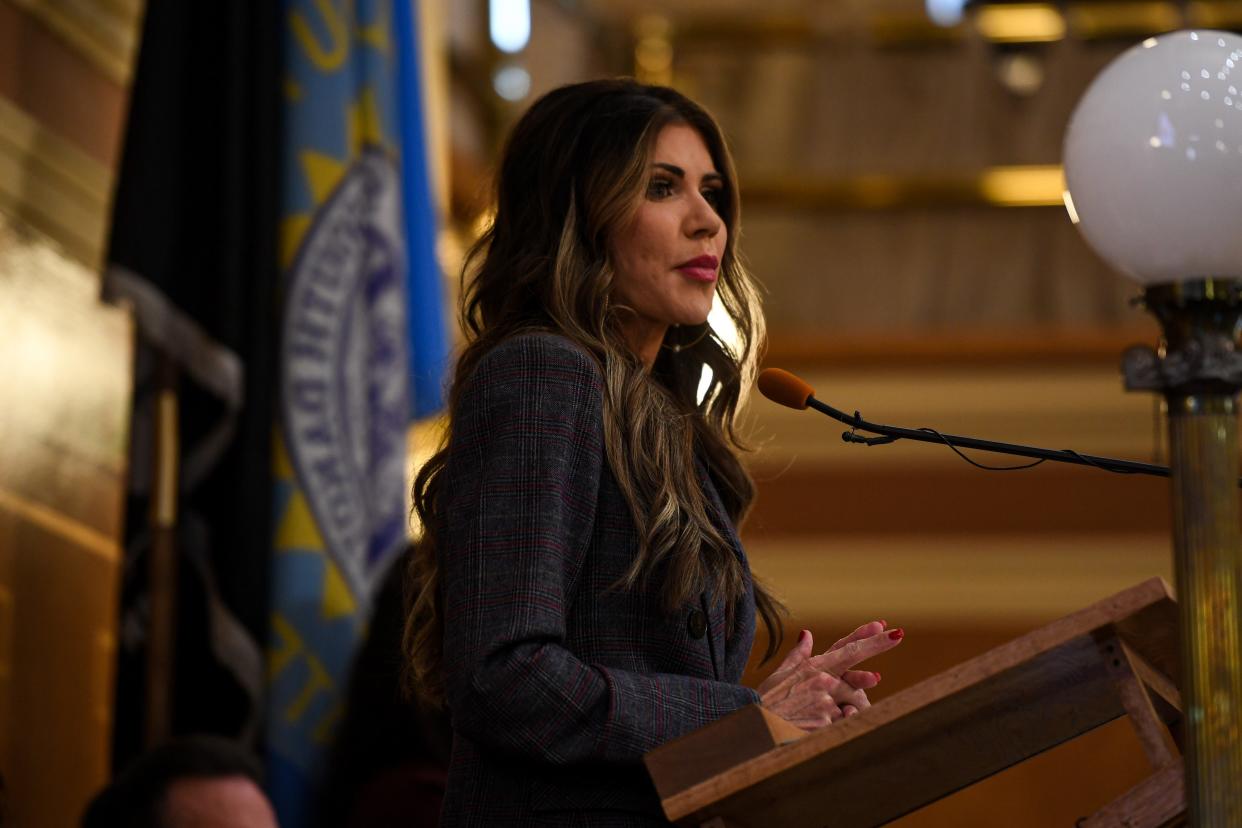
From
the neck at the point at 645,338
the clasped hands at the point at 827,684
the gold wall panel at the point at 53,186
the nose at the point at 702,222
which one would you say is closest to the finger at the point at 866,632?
the clasped hands at the point at 827,684

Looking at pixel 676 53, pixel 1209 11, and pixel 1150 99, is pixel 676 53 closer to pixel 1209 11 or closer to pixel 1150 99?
pixel 1209 11

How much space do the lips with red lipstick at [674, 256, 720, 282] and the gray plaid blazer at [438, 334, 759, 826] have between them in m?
0.26

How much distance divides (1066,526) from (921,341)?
0.77 metres

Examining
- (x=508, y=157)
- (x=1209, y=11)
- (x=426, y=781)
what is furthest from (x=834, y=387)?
(x=508, y=157)

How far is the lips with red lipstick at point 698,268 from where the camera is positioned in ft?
6.26

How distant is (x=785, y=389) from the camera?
5.77 ft

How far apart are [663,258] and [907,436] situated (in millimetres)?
376

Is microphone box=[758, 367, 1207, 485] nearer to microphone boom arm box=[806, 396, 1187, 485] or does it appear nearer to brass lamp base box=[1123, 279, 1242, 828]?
microphone boom arm box=[806, 396, 1187, 485]

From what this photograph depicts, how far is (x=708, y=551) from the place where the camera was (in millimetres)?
1712

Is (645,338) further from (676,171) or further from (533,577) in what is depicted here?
(533,577)

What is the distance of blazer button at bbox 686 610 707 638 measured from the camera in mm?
1671

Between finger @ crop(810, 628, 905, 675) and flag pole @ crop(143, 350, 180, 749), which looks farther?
flag pole @ crop(143, 350, 180, 749)

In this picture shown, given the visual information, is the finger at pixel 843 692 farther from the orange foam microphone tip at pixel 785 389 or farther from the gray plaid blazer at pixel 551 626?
the orange foam microphone tip at pixel 785 389

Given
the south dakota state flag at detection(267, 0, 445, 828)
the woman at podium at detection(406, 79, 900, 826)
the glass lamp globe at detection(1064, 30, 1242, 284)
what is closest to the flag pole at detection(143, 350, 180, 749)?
the south dakota state flag at detection(267, 0, 445, 828)
